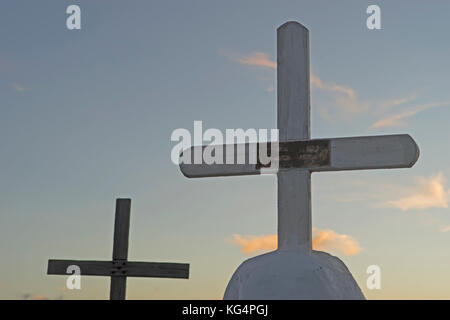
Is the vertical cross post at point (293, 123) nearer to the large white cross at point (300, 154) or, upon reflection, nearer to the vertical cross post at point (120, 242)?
the large white cross at point (300, 154)

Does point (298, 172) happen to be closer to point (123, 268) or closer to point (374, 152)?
point (374, 152)

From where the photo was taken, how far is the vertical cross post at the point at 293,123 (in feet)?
16.3

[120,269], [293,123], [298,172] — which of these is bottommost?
[120,269]

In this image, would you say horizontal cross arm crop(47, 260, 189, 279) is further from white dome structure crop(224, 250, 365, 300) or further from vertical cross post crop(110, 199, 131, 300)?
white dome structure crop(224, 250, 365, 300)

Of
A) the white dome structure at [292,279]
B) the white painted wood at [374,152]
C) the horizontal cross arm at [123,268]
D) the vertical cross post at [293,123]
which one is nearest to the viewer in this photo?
the white dome structure at [292,279]

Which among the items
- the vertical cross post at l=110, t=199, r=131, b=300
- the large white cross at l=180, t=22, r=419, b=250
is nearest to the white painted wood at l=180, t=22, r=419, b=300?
the large white cross at l=180, t=22, r=419, b=250

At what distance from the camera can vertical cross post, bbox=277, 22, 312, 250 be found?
4.98m

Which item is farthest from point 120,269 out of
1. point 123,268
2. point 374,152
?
point 374,152

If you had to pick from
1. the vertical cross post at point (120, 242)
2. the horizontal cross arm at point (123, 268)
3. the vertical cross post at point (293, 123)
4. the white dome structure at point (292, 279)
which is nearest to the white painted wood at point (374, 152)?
the vertical cross post at point (293, 123)

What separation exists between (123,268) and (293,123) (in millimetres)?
4068

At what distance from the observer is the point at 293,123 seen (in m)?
5.20

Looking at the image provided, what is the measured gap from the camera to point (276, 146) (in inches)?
202

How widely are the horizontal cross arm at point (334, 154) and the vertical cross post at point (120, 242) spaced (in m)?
3.52
